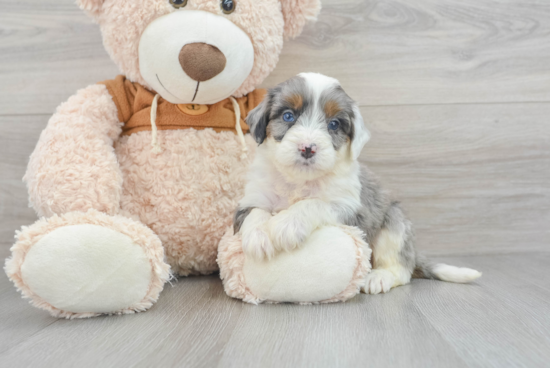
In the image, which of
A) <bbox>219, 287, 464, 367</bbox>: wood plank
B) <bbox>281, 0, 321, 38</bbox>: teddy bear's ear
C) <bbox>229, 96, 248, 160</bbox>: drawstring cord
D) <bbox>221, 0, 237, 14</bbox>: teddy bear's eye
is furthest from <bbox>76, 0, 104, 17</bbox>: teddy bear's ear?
<bbox>219, 287, 464, 367</bbox>: wood plank

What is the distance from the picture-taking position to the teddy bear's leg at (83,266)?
1.48 m

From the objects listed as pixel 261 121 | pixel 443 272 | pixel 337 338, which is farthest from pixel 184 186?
pixel 443 272

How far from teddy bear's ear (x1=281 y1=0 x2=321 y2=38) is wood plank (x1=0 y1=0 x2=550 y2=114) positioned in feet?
1.19

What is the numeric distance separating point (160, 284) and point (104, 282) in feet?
0.68

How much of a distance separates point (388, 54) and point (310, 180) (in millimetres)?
1123

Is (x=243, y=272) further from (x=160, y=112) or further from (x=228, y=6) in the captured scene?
(x=228, y=6)

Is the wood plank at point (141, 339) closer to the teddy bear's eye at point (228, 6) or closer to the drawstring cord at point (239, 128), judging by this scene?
the drawstring cord at point (239, 128)

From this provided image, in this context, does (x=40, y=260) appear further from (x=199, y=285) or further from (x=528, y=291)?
(x=528, y=291)

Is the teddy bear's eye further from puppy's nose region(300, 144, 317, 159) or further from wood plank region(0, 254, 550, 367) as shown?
wood plank region(0, 254, 550, 367)

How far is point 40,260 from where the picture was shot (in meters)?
1.48

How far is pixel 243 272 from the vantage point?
1.73m

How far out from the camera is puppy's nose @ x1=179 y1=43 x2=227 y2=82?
175 cm

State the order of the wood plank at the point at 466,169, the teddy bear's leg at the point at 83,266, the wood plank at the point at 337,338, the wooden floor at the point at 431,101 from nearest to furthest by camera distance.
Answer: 1. the wood plank at the point at 337,338
2. the teddy bear's leg at the point at 83,266
3. the wooden floor at the point at 431,101
4. the wood plank at the point at 466,169

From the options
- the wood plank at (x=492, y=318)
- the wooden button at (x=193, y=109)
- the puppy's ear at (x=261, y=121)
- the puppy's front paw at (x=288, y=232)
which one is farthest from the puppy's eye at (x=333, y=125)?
the wood plank at (x=492, y=318)
